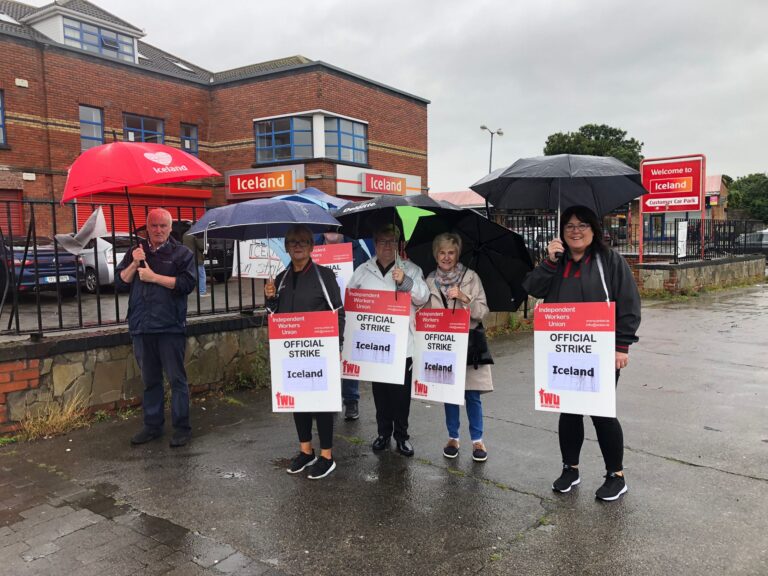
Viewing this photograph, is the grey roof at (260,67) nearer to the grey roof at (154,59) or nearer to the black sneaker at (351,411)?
the grey roof at (154,59)

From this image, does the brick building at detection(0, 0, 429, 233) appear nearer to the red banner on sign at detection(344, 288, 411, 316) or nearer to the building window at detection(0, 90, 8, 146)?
the building window at detection(0, 90, 8, 146)

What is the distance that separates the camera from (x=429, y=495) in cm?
383

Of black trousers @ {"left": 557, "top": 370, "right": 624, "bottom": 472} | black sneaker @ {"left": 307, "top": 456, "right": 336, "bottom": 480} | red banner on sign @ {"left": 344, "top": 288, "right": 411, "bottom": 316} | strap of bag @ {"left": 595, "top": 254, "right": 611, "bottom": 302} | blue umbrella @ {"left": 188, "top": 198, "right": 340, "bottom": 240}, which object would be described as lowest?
black sneaker @ {"left": 307, "top": 456, "right": 336, "bottom": 480}

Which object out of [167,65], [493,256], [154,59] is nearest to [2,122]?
[167,65]

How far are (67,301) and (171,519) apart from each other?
8765 mm

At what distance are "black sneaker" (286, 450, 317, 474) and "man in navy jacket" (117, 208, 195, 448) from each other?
114 centimetres

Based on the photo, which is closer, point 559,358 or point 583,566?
point 583,566

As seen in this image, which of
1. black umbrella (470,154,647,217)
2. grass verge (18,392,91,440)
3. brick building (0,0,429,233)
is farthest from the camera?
brick building (0,0,429,233)

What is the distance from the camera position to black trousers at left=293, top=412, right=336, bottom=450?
4.22 m

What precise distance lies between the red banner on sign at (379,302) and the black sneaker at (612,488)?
5.59ft

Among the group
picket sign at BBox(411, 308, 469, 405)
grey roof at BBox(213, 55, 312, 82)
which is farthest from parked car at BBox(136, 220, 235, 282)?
grey roof at BBox(213, 55, 312, 82)

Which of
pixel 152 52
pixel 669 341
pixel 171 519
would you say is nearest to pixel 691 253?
pixel 669 341

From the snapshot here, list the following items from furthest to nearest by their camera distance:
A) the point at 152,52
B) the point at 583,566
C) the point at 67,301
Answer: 1. the point at 152,52
2. the point at 67,301
3. the point at 583,566

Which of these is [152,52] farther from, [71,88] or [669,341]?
[669,341]
